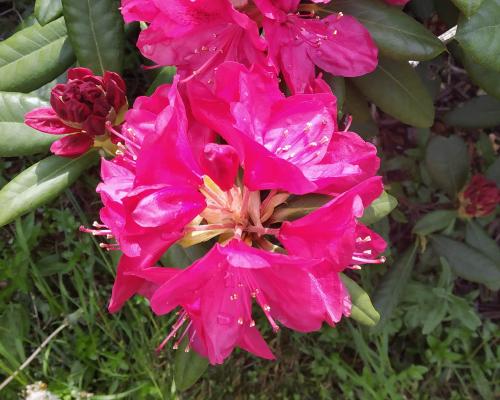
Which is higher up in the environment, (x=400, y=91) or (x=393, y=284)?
(x=400, y=91)

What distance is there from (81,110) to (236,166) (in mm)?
373

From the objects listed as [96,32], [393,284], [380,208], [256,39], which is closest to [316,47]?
[256,39]

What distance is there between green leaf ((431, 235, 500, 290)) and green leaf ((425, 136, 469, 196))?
199 mm

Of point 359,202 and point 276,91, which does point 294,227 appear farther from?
point 276,91

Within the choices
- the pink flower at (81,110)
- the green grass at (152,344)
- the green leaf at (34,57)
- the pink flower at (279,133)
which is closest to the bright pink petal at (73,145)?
the pink flower at (81,110)

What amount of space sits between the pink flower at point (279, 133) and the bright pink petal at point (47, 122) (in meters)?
0.37

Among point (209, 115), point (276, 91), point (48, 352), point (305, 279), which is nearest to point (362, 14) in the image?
point (276, 91)

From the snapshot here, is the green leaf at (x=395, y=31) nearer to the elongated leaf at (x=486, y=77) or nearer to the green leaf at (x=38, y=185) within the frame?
the elongated leaf at (x=486, y=77)

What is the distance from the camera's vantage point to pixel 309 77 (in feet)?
3.39

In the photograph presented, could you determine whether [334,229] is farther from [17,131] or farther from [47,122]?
[17,131]

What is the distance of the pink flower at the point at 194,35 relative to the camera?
0.90 meters

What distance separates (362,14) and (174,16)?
15.0 inches

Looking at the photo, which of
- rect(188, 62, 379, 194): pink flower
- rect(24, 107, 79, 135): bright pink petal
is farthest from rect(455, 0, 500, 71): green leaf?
rect(24, 107, 79, 135): bright pink petal

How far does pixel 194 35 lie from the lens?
99cm
